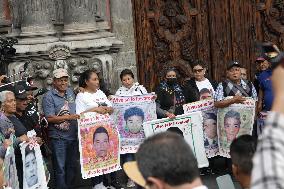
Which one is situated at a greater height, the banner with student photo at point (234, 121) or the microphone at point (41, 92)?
the microphone at point (41, 92)

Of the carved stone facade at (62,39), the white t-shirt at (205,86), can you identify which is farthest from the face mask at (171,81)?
the carved stone facade at (62,39)

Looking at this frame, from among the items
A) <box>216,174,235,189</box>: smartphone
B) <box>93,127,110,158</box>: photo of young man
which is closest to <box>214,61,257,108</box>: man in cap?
<box>93,127,110,158</box>: photo of young man

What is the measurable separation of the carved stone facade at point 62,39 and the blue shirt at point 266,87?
2.15 metres

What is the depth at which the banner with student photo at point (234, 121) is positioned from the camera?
324 inches

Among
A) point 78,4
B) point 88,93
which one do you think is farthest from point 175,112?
point 78,4

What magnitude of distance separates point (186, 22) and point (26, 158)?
5.03 m

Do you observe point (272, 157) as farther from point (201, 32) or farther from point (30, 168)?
point (201, 32)

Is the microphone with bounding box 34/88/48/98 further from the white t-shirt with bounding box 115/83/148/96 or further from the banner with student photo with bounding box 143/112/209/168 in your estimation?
the banner with student photo with bounding box 143/112/209/168

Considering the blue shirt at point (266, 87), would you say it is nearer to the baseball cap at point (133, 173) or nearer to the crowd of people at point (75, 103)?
the crowd of people at point (75, 103)

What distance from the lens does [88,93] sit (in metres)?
7.66

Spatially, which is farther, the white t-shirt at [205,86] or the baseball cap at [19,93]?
the white t-shirt at [205,86]

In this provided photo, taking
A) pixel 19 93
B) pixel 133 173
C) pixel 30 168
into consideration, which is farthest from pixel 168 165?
pixel 19 93

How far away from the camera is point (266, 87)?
27.3 ft

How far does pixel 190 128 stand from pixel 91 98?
1.40 m
